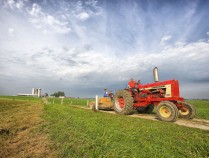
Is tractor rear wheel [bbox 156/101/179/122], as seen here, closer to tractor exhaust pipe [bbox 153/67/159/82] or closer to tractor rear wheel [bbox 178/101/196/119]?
tractor rear wheel [bbox 178/101/196/119]

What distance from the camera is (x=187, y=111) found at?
1031 cm

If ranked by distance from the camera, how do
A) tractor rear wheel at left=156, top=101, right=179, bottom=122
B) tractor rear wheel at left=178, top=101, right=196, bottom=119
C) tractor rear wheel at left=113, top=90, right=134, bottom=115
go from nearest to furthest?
tractor rear wheel at left=156, top=101, right=179, bottom=122 < tractor rear wheel at left=178, top=101, right=196, bottom=119 < tractor rear wheel at left=113, top=90, right=134, bottom=115

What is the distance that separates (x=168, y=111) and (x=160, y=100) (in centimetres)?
125

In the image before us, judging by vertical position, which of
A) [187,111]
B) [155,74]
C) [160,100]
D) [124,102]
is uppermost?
[155,74]

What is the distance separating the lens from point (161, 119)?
9.19m

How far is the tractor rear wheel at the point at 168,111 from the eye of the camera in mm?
8586

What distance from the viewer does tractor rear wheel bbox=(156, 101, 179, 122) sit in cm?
859

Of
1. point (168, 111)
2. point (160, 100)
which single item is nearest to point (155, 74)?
point (160, 100)

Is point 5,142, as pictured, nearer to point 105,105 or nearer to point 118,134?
point 118,134

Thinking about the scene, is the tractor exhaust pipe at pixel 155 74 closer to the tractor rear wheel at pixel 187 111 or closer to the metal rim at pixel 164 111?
the tractor rear wheel at pixel 187 111

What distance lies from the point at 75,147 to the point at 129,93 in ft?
26.8

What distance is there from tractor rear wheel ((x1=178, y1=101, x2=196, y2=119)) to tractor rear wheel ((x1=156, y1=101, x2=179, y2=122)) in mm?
1687

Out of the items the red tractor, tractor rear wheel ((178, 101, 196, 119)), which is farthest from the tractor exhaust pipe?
tractor rear wheel ((178, 101, 196, 119))

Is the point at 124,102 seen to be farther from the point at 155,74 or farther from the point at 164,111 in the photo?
the point at 164,111
